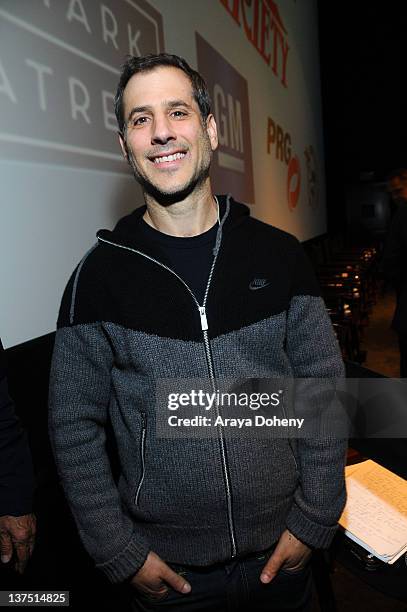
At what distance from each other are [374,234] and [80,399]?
10038mm

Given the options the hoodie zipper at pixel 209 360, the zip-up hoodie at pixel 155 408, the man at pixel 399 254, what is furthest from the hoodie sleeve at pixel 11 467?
the man at pixel 399 254

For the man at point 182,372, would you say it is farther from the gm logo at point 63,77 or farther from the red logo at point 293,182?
the red logo at point 293,182

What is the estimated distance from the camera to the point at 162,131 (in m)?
1.07

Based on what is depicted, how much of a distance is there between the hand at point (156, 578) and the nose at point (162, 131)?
887 millimetres

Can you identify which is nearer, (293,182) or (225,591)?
(225,591)

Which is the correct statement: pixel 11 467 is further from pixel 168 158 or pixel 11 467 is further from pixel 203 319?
pixel 168 158

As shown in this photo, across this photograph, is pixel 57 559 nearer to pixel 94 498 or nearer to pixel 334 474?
pixel 94 498

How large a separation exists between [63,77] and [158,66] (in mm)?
778

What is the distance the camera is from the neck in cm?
109

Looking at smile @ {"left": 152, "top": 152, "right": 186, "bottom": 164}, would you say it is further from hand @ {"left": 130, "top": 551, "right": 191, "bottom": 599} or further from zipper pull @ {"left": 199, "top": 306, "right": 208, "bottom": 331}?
hand @ {"left": 130, "top": 551, "right": 191, "bottom": 599}

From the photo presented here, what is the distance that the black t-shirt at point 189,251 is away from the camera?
1.09m

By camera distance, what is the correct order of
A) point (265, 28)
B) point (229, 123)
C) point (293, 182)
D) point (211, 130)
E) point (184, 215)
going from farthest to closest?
1. point (293, 182)
2. point (265, 28)
3. point (229, 123)
4. point (211, 130)
5. point (184, 215)

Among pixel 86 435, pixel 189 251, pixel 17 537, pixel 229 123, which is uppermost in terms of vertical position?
pixel 229 123

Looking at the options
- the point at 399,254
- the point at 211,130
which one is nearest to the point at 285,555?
the point at 211,130
